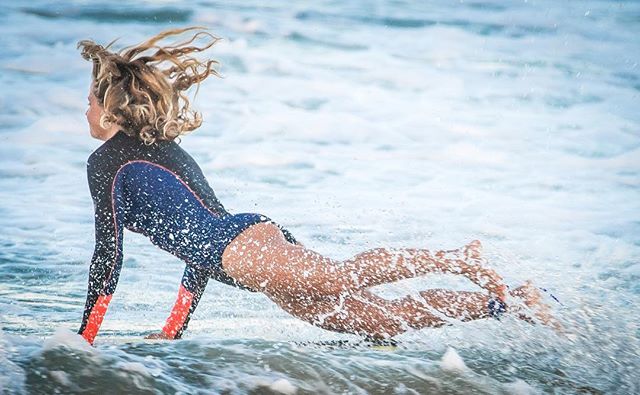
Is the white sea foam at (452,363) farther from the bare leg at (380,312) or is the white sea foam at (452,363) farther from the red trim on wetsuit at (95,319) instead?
the red trim on wetsuit at (95,319)

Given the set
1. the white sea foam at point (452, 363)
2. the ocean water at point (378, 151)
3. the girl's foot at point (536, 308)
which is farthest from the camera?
the ocean water at point (378, 151)

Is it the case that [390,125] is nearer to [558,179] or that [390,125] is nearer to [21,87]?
[558,179]

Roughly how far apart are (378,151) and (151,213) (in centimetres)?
847

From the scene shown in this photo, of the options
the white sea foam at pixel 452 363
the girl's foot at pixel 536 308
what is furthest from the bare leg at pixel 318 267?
the white sea foam at pixel 452 363

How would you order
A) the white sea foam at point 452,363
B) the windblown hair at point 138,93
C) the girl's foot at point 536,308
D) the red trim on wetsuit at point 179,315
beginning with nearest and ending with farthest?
the white sea foam at point 452,363
the girl's foot at point 536,308
the windblown hair at point 138,93
the red trim on wetsuit at point 179,315

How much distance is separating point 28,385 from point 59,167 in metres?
8.22

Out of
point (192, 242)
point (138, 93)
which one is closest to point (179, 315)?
point (192, 242)

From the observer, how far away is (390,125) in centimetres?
1291

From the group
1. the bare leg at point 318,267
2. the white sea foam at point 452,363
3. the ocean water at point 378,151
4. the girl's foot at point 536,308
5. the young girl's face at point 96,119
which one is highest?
the young girl's face at point 96,119

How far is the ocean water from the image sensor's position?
22.9 feet

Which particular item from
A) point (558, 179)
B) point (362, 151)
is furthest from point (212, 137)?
point (558, 179)

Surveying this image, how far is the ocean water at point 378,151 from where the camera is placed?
696 centimetres

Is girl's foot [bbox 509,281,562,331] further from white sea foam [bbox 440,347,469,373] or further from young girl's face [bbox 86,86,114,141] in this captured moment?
young girl's face [bbox 86,86,114,141]

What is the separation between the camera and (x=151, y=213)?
13.5 feet
